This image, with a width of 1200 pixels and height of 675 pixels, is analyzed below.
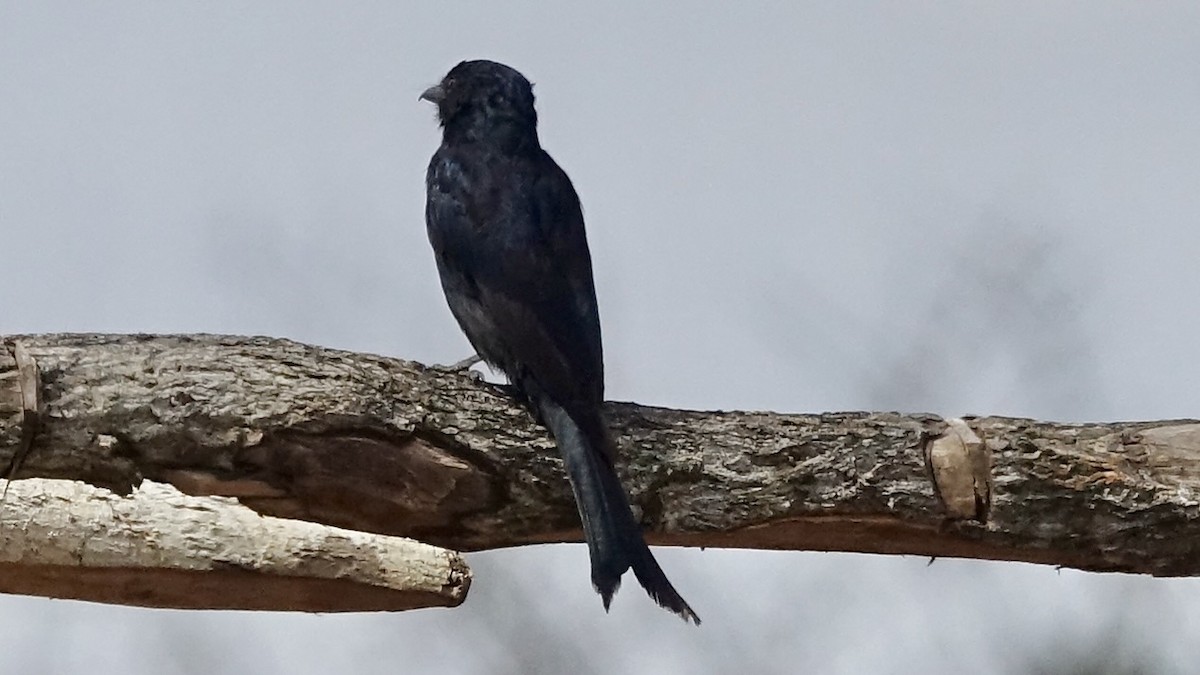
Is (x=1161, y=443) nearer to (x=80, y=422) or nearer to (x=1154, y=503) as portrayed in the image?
(x=1154, y=503)

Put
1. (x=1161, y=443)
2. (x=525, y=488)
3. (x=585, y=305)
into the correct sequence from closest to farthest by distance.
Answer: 1. (x=525, y=488)
2. (x=1161, y=443)
3. (x=585, y=305)

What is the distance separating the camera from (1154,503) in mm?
3043

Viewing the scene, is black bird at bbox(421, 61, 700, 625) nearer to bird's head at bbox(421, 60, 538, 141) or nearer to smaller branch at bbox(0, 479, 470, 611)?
bird's head at bbox(421, 60, 538, 141)

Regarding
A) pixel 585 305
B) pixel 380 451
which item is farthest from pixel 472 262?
pixel 380 451

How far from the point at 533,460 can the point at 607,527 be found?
21 centimetres

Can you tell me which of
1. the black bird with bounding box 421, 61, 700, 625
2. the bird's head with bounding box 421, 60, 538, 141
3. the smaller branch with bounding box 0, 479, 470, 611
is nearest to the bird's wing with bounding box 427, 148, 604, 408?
the black bird with bounding box 421, 61, 700, 625

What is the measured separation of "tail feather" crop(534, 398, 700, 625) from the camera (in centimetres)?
277

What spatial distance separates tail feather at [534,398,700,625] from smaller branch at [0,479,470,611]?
1.19 ft

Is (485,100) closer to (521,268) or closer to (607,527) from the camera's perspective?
(521,268)

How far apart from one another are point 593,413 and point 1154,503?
1.18m

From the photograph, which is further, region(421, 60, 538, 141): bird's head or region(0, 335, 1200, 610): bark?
region(421, 60, 538, 141): bird's head

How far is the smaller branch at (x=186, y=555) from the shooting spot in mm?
2770

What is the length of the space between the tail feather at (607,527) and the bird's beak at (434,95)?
4.99 feet

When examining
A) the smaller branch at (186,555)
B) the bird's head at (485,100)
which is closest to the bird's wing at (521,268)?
the bird's head at (485,100)
